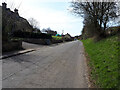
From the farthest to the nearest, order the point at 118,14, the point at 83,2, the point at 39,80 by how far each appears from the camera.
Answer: the point at 83,2 → the point at 118,14 → the point at 39,80

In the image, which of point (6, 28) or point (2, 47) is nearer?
point (2, 47)

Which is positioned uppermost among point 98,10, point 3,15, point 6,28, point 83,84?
point 98,10

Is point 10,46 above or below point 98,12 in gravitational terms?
below

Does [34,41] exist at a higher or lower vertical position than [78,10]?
lower

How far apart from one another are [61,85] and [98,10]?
14244mm

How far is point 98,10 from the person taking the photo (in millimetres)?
16281

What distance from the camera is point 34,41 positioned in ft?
99.9

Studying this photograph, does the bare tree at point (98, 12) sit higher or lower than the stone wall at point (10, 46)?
higher

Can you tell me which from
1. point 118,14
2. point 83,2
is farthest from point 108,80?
point 83,2

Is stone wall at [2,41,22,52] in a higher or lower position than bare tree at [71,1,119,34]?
lower

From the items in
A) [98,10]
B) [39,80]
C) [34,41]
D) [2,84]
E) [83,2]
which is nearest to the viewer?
[2,84]

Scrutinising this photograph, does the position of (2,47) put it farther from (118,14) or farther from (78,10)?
(118,14)

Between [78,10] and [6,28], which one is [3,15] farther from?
[78,10]

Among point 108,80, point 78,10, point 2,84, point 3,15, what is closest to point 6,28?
point 3,15
